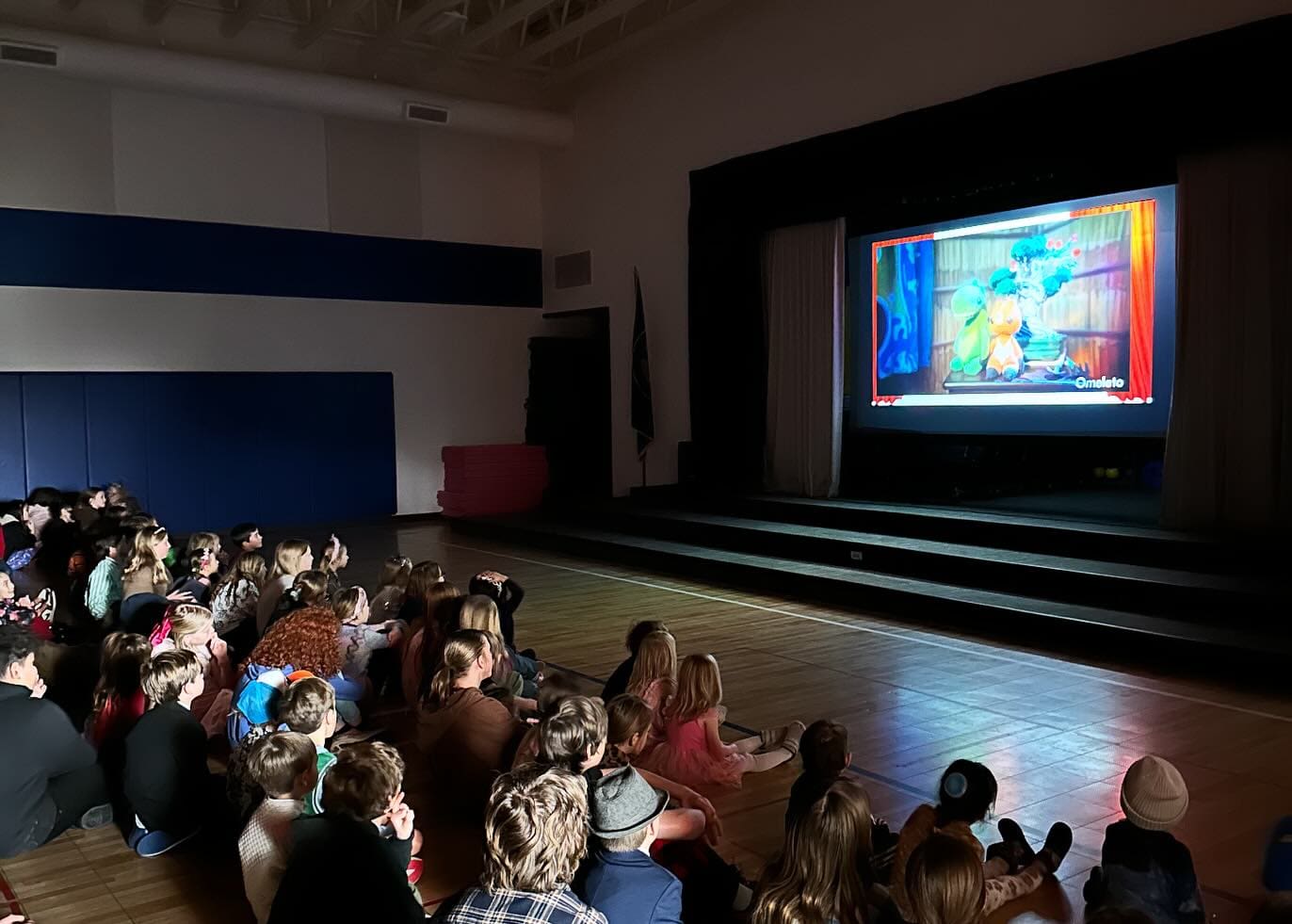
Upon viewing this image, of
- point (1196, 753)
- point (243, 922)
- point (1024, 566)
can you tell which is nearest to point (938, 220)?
point (1024, 566)

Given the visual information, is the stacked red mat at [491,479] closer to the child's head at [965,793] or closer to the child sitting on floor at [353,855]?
the child's head at [965,793]

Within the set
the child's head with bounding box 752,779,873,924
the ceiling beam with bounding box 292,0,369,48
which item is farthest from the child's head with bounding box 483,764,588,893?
the ceiling beam with bounding box 292,0,369,48

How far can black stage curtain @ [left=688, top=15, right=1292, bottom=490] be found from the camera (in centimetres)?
659

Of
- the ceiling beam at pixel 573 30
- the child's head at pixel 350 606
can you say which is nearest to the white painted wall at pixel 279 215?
the ceiling beam at pixel 573 30

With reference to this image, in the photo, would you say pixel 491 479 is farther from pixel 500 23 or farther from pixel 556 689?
pixel 556 689

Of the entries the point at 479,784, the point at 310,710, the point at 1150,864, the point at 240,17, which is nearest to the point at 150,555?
the point at 479,784

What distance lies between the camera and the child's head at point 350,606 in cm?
474

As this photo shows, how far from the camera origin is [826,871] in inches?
89.5

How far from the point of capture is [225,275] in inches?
440

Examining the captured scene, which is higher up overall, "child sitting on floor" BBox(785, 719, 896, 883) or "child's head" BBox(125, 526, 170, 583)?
"child's head" BBox(125, 526, 170, 583)

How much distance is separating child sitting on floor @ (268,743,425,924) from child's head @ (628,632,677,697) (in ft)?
4.96

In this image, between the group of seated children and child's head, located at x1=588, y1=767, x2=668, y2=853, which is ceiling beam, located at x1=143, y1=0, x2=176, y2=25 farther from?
child's head, located at x1=588, y1=767, x2=668, y2=853

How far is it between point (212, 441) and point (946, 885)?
1052 centimetres

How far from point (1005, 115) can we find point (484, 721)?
20.2ft
